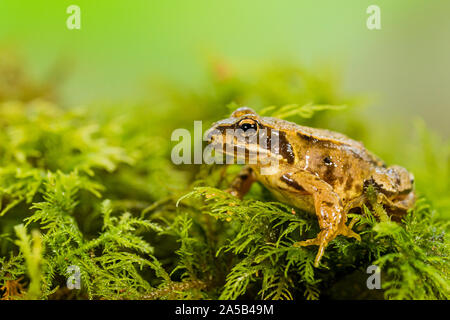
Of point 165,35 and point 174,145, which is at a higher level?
point 165,35

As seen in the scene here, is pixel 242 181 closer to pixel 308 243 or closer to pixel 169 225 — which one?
pixel 169 225

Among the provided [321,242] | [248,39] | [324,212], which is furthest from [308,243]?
[248,39]

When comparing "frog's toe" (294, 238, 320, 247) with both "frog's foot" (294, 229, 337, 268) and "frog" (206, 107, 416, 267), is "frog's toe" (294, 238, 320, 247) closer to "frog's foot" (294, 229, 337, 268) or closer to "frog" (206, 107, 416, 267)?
"frog's foot" (294, 229, 337, 268)

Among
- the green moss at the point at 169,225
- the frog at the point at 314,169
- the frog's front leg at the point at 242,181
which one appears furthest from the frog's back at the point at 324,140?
the frog's front leg at the point at 242,181

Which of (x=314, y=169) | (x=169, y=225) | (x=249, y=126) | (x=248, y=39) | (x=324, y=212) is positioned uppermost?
(x=248, y=39)
